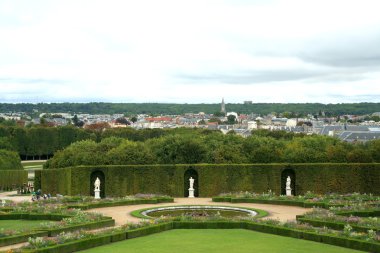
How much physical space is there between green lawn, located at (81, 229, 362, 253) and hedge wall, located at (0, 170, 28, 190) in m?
40.4

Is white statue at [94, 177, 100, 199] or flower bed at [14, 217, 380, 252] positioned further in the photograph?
white statue at [94, 177, 100, 199]

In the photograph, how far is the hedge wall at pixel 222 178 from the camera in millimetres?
39344

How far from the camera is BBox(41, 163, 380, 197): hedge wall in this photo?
3934cm

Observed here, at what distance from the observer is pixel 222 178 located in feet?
132

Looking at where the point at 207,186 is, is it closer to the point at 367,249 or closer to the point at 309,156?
the point at 309,156

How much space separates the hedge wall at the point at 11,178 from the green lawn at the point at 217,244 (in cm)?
4039

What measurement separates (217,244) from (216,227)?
4.59 metres

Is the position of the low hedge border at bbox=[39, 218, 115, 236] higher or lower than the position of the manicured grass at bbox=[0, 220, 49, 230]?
higher

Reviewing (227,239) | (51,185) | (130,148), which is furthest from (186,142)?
(227,239)

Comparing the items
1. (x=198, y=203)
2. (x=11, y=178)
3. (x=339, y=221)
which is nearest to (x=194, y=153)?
(x=198, y=203)

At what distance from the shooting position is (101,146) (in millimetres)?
55062

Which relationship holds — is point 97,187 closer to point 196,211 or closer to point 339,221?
point 196,211

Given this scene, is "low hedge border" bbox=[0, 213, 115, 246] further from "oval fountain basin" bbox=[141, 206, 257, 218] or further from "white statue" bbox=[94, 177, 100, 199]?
"white statue" bbox=[94, 177, 100, 199]

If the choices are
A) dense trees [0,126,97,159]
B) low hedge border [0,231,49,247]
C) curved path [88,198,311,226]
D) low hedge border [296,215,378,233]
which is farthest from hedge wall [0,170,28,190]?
low hedge border [296,215,378,233]
